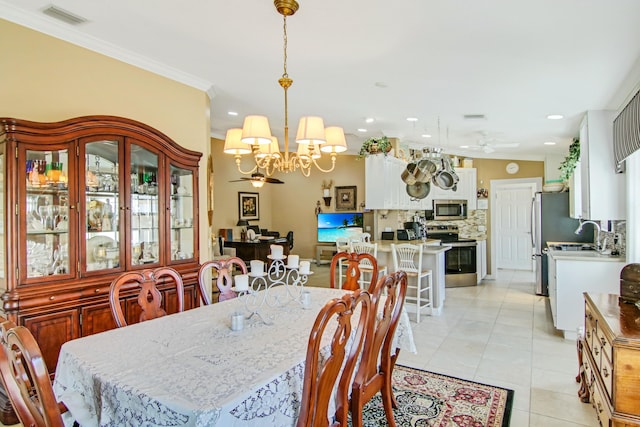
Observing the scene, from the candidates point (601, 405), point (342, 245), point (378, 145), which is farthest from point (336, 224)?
point (601, 405)

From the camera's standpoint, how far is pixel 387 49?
291cm

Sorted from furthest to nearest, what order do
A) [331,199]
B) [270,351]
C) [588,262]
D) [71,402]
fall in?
[331,199]
[588,262]
[270,351]
[71,402]

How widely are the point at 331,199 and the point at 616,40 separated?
755cm

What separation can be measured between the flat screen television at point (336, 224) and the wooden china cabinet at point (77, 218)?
638 centimetres

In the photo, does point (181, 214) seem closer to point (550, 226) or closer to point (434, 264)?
point (434, 264)

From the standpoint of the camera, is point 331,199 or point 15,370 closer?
point 15,370

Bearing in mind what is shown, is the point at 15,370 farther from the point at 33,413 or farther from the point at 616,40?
the point at 616,40

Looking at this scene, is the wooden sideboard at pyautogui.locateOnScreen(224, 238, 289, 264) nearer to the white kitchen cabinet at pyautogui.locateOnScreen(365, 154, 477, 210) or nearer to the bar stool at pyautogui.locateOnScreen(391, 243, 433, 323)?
the white kitchen cabinet at pyautogui.locateOnScreen(365, 154, 477, 210)

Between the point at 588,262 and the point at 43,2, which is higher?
the point at 43,2

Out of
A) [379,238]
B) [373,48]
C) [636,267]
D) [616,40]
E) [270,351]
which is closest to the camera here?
[270,351]

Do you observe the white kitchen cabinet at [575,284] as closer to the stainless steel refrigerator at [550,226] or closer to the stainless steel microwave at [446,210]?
the stainless steel refrigerator at [550,226]

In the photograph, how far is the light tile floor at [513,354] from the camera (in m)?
2.62

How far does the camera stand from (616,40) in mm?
2590

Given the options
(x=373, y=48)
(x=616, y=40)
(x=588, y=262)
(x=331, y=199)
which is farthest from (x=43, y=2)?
(x=331, y=199)
